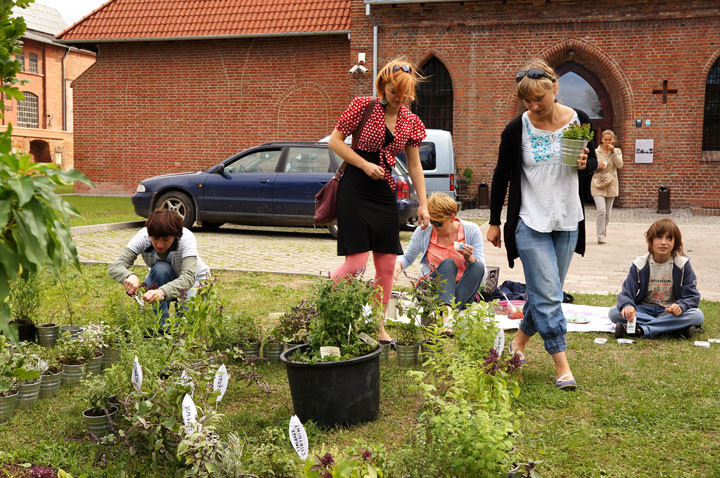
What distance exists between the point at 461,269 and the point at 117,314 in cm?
275

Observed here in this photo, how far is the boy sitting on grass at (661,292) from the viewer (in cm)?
570

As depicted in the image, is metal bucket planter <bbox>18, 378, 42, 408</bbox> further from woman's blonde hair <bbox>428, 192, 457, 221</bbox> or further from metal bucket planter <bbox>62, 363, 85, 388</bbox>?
woman's blonde hair <bbox>428, 192, 457, 221</bbox>

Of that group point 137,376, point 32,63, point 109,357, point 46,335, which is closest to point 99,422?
point 137,376

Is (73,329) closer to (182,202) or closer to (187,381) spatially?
(187,381)

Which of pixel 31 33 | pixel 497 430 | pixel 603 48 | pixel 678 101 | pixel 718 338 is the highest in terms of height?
pixel 31 33

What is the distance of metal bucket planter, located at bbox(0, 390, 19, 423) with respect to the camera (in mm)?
3715

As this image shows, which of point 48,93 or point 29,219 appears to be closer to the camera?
point 29,219

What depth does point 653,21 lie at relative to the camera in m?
19.9

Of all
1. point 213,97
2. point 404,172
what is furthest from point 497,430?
point 213,97

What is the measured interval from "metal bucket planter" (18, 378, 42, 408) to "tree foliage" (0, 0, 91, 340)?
2.65m

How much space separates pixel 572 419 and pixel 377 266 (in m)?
1.67

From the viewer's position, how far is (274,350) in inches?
189

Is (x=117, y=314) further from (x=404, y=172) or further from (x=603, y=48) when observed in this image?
(x=603, y=48)

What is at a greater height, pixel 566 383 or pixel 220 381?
pixel 220 381
